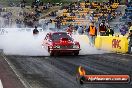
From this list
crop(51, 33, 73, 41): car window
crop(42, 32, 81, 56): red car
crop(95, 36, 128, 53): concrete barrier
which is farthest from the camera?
crop(95, 36, 128, 53): concrete barrier

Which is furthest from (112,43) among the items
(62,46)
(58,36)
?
(62,46)

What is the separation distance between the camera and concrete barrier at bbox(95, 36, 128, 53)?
22.0 m

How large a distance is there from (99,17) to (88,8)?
4.81 m

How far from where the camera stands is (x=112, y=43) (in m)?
23.3

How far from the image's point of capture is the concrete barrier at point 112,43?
22.0m

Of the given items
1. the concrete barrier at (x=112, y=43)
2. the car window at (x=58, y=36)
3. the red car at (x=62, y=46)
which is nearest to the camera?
the red car at (x=62, y=46)

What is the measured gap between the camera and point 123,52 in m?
21.8

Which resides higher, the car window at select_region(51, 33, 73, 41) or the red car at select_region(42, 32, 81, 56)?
the car window at select_region(51, 33, 73, 41)

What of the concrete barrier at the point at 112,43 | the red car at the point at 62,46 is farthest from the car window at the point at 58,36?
the concrete barrier at the point at 112,43

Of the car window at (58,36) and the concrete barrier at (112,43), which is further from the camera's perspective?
the concrete barrier at (112,43)

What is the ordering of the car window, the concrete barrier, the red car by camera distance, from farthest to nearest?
the concrete barrier < the car window < the red car

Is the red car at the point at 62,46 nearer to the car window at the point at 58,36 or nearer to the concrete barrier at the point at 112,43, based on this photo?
the car window at the point at 58,36

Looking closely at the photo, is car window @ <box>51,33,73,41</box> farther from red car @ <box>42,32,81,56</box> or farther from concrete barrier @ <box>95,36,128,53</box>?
concrete barrier @ <box>95,36,128,53</box>

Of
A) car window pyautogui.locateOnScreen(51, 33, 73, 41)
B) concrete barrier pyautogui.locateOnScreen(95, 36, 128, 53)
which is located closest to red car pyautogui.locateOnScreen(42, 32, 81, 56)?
car window pyautogui.locateOnScreen(51, 33, 73, 41)
